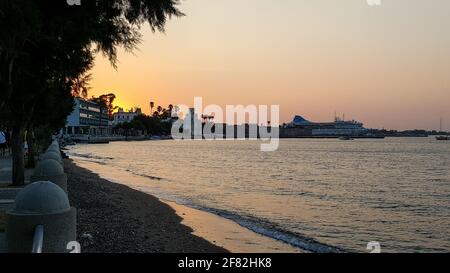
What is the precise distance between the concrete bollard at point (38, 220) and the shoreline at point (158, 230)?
5.08 metres

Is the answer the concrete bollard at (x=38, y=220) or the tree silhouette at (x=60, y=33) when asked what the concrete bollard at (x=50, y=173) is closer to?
the tree silhouette at (x=60, y=33)

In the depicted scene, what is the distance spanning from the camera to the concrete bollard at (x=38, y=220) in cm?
472

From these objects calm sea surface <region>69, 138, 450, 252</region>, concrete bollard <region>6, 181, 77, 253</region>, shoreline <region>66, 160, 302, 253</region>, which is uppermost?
concrete bollard <region>6, 181, 77, 253</region>

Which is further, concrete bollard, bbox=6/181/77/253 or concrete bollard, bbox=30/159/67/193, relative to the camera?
concrete bollard, bbox=30/159/67/193

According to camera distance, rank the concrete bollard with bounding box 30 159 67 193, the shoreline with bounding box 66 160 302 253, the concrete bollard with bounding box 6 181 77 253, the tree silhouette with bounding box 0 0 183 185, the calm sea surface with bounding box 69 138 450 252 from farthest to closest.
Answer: the calm sea surface with bounding box 69 138 450 252, the shoreline with bounding box 66 160 302 253, the concrete bollard with bounding box 30 159 67 193, the tree silhouette with bounding box 0 0 183 185, the concrete bollard with bounding box 6 181 77 253

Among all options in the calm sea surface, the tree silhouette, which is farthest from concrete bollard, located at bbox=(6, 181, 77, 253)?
the calm sea surface

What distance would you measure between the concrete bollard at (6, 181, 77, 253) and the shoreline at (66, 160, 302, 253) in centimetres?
508

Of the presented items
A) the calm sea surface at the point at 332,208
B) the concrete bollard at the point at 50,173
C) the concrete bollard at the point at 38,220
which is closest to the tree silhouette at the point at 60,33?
the concrete bollard at the point at 50,173

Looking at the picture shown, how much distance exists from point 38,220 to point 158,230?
10.2 metres

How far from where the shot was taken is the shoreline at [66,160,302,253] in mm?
11436

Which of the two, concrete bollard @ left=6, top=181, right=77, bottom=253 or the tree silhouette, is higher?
the tree silhouette

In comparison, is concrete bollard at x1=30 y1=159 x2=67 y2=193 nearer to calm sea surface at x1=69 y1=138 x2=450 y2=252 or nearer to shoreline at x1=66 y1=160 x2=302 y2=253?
shoreline at x1=66 y1=160 x2=302 y2=253

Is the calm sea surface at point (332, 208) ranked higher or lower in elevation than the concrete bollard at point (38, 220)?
lower
